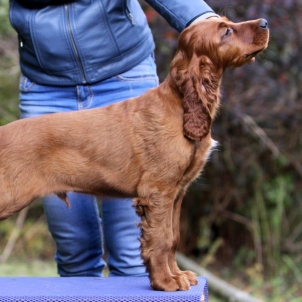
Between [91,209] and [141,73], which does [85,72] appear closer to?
[141,73]

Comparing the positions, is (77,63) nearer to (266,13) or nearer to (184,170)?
(184,170)

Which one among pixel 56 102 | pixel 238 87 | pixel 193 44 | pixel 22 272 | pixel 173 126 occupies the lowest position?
pixel 22 272

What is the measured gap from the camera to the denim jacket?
402cm

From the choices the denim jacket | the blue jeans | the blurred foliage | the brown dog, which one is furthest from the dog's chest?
the blurred foliage

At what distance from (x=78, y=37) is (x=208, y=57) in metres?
0.94

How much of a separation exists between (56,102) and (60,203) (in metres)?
0.63

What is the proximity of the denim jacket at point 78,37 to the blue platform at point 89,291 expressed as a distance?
1.20 m

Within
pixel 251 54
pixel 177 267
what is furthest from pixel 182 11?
pixel 177 267

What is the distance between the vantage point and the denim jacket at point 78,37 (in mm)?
4023

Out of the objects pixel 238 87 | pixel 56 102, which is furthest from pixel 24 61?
pixel 238 87

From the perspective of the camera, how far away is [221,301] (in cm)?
659

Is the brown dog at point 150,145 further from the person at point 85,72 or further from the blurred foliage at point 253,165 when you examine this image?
the blurred foliage at point 253,165

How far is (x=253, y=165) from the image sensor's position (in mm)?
7363

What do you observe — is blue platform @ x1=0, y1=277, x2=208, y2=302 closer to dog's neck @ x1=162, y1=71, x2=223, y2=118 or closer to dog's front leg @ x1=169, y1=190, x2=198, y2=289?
dog's front leg @ x1=169, y1=190, x2=198, y2=289
